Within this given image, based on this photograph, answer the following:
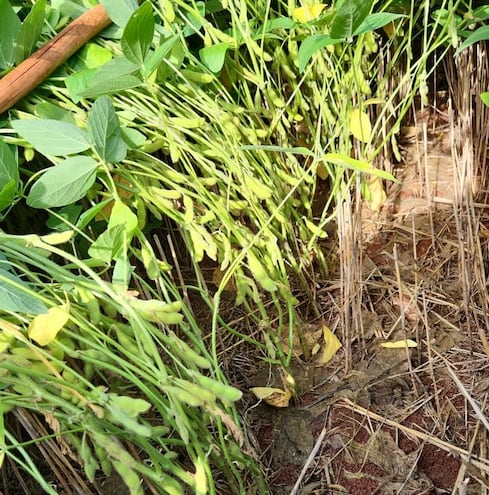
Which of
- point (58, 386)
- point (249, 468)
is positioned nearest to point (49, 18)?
point (58, 386)

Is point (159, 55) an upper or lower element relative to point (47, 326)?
upper

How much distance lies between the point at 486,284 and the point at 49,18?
827 mm

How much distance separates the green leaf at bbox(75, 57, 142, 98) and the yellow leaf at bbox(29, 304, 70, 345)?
0.31 meters

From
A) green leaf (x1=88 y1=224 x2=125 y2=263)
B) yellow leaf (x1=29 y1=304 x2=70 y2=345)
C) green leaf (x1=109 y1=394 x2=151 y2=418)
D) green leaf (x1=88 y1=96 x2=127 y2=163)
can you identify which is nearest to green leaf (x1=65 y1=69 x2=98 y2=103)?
green leaf (x1=88 y1=96 x2=127 y2=163)

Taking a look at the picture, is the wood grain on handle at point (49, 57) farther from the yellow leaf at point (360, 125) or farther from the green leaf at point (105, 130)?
the yellow leaf at point (360, 125)

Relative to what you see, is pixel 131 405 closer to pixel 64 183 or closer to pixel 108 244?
pixel 108 244

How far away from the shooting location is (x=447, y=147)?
134 cm

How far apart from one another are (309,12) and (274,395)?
599 millimetres

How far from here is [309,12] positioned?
97 cm

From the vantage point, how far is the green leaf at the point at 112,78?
814 mm

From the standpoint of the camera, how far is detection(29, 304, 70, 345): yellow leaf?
656 millimetres

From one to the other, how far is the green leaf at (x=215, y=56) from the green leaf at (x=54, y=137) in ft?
0.89

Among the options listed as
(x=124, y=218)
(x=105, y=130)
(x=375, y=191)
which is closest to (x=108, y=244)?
(x=124, y=218)

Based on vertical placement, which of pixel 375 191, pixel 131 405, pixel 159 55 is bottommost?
pixel 375 191
